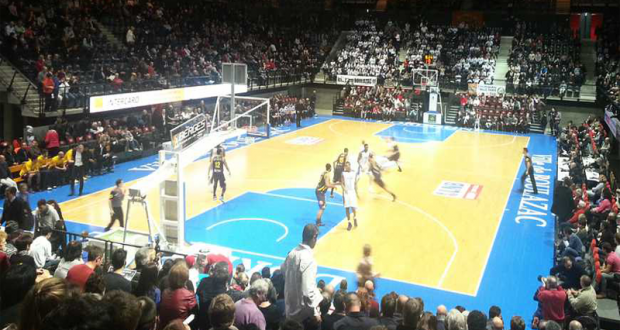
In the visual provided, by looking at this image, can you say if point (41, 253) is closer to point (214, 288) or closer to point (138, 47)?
point (214, 288)

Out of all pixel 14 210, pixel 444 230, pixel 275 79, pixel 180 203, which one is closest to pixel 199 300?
pixel 180 203

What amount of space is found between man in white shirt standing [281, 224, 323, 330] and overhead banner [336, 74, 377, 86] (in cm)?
3308

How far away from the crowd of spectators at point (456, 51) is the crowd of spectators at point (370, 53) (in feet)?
3.56

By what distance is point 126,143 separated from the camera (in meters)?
22.5

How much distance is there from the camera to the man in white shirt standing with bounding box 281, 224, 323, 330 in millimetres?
6371

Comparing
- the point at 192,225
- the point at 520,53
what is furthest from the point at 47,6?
the point at 520,53

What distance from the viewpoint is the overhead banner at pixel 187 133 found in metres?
13.2

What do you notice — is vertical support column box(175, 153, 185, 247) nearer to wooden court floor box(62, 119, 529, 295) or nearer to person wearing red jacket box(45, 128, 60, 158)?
wooden court floor box(62, 119, 529, 295)

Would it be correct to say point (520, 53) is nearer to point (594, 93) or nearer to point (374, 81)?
point (594, 93)

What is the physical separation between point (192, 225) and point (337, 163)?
465 centimetres

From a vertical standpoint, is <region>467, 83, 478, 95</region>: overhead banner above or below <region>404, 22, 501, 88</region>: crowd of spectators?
below

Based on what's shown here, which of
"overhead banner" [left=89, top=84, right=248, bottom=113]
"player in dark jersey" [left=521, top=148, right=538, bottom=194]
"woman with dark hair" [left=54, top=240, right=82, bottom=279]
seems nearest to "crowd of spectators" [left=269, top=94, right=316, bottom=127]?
"overhead banner" [left=89, top=84, right=248, bottom=113]

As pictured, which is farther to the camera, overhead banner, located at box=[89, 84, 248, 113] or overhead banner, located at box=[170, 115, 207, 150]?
overhead banner, located at box=[89, 84, 248, 113]

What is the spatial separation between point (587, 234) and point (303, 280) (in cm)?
810
